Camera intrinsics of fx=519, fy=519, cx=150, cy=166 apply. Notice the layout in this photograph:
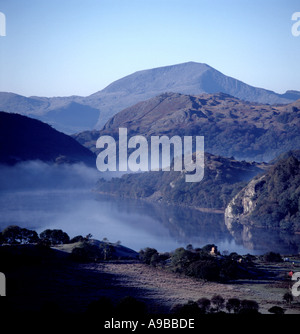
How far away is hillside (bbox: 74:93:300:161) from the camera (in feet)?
444

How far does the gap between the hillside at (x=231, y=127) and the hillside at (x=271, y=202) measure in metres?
65.5

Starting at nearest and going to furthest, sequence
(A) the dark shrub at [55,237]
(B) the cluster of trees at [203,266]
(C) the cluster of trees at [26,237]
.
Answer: (B) the cluster of trees at [203,266] → (C) the cluster of trees at [26,237] → (A) the dark shrub at [55,237]

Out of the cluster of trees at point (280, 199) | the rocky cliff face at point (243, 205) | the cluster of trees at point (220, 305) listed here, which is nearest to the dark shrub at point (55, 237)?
the cluster of trees at point (220, 305)

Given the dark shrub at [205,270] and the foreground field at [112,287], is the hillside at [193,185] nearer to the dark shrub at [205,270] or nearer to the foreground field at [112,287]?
the dark shrub at [205,270]

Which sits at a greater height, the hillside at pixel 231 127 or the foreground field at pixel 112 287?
the hillside at pixel 231 127

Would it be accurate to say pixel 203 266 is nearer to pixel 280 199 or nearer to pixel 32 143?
pixel 280 199

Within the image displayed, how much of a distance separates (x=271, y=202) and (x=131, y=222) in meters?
17.6

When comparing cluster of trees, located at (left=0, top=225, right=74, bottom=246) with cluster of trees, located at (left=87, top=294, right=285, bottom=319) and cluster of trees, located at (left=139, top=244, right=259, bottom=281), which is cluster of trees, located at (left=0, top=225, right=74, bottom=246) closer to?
cluster of trees, located at (left=139, top=244, right=259, bottom=281)

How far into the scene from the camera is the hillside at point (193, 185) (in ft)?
250

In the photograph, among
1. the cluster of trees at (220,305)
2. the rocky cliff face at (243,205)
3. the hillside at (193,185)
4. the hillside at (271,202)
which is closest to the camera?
the cluster of trees at (220,305)

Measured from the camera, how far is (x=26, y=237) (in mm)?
32188

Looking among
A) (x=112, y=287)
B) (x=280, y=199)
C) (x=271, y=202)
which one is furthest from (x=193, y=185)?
(x=112, y=287)

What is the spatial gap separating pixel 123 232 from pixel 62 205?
17737 millimetres

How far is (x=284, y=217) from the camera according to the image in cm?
6062
